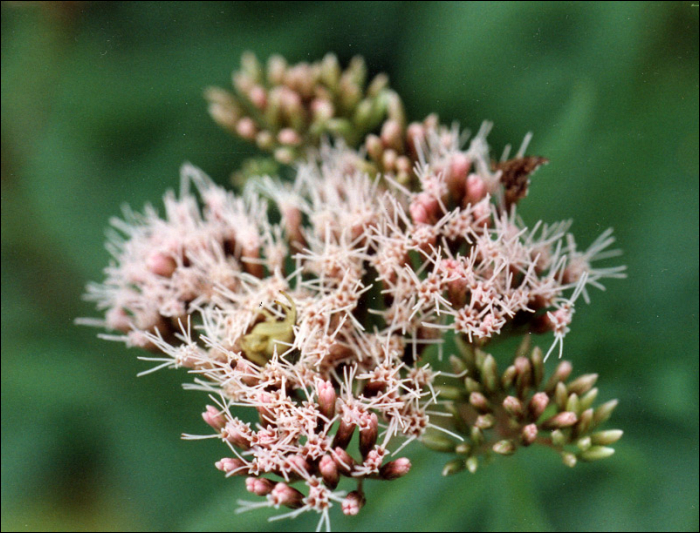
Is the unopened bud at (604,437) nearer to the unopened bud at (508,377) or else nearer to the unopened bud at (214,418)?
the unopened bud at (508,377)

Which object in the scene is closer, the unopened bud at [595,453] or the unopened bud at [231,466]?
the unopened bud at [231,466]

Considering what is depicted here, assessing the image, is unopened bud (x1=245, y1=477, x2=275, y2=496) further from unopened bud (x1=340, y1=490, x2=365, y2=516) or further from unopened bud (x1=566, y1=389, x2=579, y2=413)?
unopened bud (x1=566, y1=389, x2=579, y2=413)

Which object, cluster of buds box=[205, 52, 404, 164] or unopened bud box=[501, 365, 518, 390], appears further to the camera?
cluster of buds box=[205, 52, 404, 164]

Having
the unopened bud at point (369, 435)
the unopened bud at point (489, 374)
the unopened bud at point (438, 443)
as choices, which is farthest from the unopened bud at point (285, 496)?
the unopened bud at point (489, 374)

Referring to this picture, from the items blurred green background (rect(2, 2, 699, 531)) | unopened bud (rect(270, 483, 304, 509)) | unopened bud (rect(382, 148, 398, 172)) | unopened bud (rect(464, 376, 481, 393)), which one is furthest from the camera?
unopened bud (rect(382, 148, 398, 172))

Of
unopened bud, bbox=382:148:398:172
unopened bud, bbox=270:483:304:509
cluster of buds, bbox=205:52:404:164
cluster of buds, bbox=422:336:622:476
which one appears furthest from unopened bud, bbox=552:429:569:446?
cluster of buds, bbox=205:52:404:164
